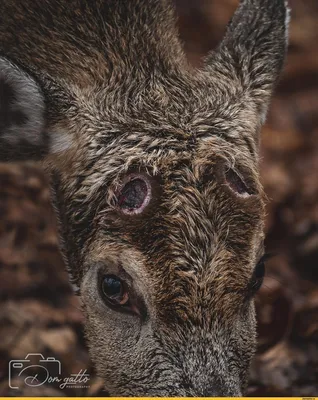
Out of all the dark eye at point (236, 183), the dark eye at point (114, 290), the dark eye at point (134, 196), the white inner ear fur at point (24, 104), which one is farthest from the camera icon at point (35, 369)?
the dark eye at point (236, 183)

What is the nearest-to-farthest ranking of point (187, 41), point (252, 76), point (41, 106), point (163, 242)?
1. point (163, 242)
2. point (41, 106)
3. point (252, 76)
4. point (187, 41)

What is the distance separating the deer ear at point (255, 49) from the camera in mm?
6391

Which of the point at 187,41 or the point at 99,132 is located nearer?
the point at 99,132

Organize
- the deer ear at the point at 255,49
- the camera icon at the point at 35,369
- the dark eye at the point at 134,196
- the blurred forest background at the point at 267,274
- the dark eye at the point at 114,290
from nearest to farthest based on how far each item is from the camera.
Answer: the dark eye at the point at 134,196, the dark eye at the point at 114,290, the deer ear at the point at 255,49, the camera icon at the point at 35,369, the blurred forest background at the point at 267,274

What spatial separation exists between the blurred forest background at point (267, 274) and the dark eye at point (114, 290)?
1436 mm

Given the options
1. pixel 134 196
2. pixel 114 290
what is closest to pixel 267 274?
pixel 114 290

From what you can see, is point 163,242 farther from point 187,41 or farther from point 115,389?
point 187,41

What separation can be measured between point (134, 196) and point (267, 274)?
11.3 ft

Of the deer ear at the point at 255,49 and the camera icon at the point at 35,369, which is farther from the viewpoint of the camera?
the camera icon at the point at 35,369

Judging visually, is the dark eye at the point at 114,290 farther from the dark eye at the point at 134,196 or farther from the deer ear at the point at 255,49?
the deer ear at the point at 255,49

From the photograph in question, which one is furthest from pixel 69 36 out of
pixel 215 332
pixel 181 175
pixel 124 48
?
pixel 215 332

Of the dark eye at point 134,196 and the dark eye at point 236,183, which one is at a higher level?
the dark eye at point 236,183

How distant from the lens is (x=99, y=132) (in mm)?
5898

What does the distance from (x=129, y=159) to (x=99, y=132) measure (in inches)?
13.0
